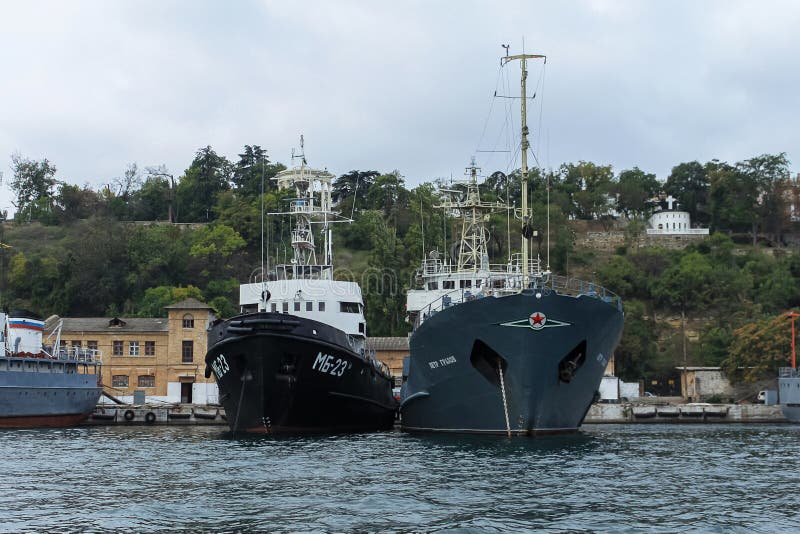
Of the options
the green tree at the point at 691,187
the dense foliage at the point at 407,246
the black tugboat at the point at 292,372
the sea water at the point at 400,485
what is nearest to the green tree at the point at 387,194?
the dense foliage at the point at 407,246

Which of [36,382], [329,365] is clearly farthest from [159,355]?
[329,365]

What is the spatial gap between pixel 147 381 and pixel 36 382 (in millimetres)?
14737

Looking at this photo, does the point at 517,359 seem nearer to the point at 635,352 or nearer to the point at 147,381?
the point at 147,381

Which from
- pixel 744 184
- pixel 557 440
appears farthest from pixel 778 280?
pixel 557 440

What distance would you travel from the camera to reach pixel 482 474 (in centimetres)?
2177

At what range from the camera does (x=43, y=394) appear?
138 ft

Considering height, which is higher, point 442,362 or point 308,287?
point 308,287

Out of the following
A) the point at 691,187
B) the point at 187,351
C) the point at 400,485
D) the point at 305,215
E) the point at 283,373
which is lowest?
the point at 400,485

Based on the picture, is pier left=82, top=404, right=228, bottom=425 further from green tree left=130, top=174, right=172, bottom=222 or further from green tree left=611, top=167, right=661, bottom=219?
green tree left=611, top=167, right=661, bottom=219

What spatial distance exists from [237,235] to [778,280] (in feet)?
166

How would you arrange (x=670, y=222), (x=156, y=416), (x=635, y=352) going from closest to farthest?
1. (x=156, y=416)
2. (x=635, y=352)
3. (x=670, y=222)

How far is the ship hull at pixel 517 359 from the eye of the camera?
28891 millimetres

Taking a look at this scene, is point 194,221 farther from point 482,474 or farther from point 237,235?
point 482,474

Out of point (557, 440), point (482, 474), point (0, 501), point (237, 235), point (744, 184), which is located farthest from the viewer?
point (744, 184)
